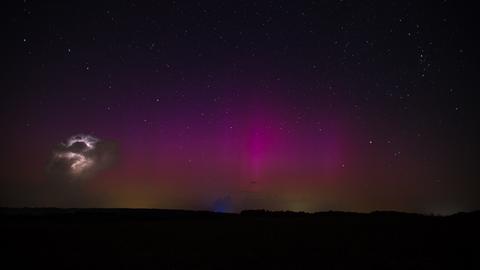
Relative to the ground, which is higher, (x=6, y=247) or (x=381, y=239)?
(x=381, y=239)

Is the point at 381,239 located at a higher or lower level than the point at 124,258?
higher

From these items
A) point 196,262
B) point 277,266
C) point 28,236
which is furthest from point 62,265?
point 28,236

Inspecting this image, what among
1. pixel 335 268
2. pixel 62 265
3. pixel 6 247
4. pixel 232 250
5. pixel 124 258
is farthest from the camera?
pixel 6 247

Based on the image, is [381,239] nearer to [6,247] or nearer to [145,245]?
[145,245]

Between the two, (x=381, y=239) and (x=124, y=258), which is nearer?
(x=124, y=258)

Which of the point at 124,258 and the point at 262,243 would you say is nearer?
the point at 124,258

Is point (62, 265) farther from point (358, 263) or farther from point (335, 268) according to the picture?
point (358, 263)

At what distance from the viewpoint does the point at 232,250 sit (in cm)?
1571

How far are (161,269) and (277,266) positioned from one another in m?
4.02

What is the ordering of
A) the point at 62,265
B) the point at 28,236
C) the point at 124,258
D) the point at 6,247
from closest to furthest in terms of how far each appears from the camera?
the point at 62,265 → the point at 124,258 → the point at 6,247 → the point at 28,236

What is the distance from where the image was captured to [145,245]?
1744 centimetres

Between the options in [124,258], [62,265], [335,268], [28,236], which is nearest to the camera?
[335,268]

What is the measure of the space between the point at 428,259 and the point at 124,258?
11524mm


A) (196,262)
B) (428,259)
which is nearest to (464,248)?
(428,259)
